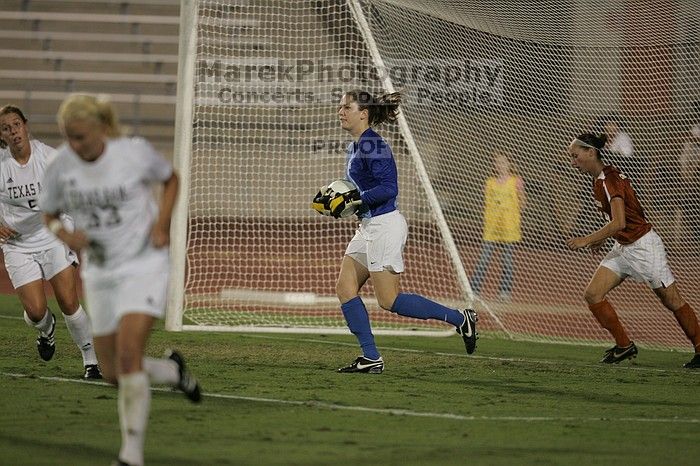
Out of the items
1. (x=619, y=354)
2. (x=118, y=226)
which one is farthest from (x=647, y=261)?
(x=118, y=226)

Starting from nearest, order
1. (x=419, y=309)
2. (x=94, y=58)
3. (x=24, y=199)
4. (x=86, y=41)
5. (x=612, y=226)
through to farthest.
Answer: (x=24, y=199), (x=419, y=309), (x=612, y=226), (x=94, y=58), (x=86, y=41)

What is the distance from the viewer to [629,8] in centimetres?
1168

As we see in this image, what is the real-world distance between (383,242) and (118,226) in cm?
354

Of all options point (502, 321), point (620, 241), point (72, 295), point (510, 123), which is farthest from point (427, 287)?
point (72, 295)

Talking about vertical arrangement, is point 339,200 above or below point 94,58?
below

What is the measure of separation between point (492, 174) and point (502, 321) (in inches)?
82.6

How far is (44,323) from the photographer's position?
8523 millimetres

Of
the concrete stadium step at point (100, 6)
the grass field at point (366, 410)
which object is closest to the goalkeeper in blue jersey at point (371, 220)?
the grass field at point (366, 410)

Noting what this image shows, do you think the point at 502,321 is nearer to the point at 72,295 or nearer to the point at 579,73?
the point at 579,73

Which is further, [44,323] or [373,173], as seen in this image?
[44,323]

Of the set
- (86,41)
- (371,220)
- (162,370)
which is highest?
(86,41)
